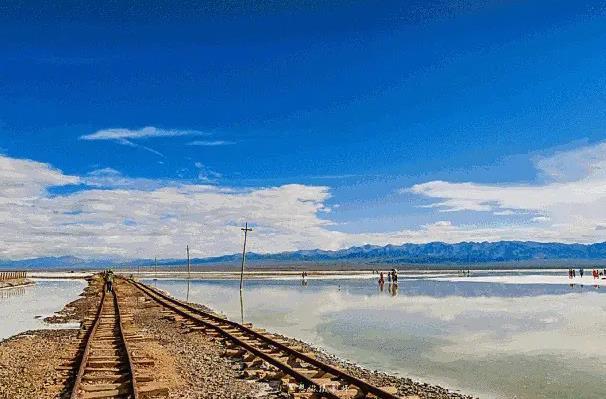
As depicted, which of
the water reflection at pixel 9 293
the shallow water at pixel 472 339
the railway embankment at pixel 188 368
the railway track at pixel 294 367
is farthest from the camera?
the water reflection at pixel 9 293

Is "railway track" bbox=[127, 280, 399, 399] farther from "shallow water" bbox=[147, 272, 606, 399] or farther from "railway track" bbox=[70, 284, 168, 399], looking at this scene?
"railway track" bbox=[70, 284, 168, 399]

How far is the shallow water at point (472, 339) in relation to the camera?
15.7m

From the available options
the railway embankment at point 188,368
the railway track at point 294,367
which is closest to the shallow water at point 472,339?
the railway embankment at point 188,368

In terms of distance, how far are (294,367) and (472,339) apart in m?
9.81

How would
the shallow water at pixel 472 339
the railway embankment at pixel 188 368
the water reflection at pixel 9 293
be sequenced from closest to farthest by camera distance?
the railway embankment at pixel 188 368 < the shallow water at pixel 472 339 < the water reflection at pixel 9 293

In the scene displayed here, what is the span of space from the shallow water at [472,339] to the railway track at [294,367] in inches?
89.7

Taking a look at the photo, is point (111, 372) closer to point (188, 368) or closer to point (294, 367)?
point (188, 368)

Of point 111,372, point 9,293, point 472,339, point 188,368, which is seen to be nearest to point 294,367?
point 188,368

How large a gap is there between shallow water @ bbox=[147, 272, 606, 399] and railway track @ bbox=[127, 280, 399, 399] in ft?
7.47

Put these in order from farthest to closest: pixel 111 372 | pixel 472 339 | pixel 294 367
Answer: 1. pixel 472 339
2. pixel 294 367
3. pixel 111 372

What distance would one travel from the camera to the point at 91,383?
44.7ft

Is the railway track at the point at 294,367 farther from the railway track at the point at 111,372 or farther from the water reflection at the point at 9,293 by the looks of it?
the water reflection at the point at 9,293

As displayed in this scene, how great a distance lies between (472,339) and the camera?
23.1 meters

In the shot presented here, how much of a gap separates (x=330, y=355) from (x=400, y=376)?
3.76 meters
